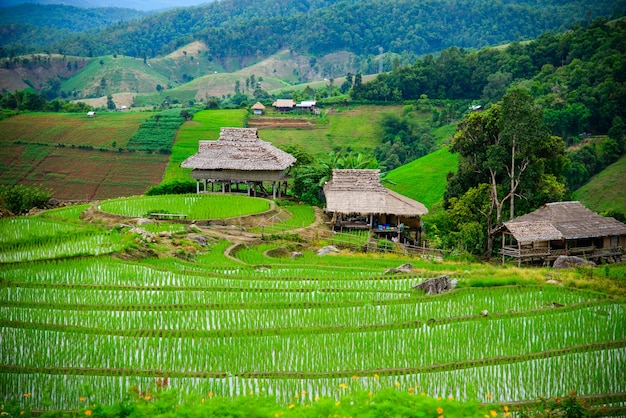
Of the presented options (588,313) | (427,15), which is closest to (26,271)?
(588,313)

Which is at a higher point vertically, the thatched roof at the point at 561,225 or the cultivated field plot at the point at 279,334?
the thatched roof at the point at 561,225

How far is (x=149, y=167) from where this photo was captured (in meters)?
60.6

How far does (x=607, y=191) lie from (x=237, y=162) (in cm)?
2326

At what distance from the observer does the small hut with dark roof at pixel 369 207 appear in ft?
104

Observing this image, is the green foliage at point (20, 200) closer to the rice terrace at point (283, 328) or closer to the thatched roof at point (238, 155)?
the thatched roof at point (238, 155)

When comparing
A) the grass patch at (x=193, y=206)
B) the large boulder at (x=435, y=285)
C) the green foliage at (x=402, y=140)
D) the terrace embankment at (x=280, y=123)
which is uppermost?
the terrace embankment at (x=280, y=123)

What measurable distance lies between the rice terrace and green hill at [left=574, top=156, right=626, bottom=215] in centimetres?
2088

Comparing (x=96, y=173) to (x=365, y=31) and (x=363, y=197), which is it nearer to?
(x=363, y=197)

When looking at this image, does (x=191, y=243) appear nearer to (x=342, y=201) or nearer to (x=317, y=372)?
(x=342, y=201)

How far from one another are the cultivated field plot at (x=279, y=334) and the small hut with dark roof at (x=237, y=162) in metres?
15.1

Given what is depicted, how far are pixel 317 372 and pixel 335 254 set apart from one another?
12.9 metres

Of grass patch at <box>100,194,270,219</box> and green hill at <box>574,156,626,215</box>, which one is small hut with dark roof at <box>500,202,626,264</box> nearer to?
grass patch at <box>100,194,270,219</box>

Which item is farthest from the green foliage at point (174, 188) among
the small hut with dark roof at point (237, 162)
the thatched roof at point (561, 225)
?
the thatched roof at point (561, 225)

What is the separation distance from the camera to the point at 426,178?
52219mm
